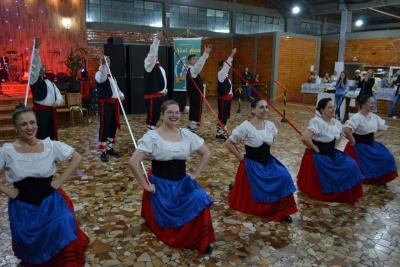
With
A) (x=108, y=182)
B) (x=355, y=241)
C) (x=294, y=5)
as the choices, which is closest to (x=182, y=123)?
(x=108, y=182)

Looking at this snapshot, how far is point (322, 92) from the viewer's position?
34.0ft

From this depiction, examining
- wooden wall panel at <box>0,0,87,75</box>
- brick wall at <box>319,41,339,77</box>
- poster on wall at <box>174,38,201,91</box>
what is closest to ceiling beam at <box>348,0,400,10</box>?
brick wall at <box>319,41,339,77</box>

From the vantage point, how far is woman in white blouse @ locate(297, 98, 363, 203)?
3471mm

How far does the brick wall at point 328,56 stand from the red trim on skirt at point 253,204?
13626 millimetres

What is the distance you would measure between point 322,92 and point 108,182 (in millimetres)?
8237

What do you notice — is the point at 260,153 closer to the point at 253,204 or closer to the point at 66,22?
the point at 253,204

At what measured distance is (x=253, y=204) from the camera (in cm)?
321

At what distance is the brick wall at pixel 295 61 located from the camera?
1358 cm

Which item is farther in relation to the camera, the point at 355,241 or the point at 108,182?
the point at 108,182

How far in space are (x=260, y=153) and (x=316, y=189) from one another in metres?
0.94

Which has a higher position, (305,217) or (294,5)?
(294,5)

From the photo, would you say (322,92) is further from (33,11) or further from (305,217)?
(33,11)

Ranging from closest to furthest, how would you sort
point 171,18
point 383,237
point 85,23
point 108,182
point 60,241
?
point 60,241 < point 383,237 < point 108,182 < point 85,23 < point 171,18

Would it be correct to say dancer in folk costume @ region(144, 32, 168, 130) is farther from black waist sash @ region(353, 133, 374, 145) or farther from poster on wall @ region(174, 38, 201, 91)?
poster on wall @ region(174, 38, 201, 91)
